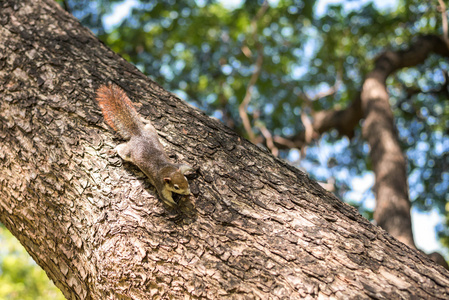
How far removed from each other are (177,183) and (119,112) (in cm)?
66

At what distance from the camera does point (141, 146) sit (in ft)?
6.83

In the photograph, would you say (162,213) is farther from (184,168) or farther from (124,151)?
(124,151)

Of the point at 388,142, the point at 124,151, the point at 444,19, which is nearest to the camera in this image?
the point at 124,151

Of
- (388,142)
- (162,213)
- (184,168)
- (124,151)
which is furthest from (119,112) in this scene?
(388,142)

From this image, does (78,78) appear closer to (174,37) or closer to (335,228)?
(335,228)

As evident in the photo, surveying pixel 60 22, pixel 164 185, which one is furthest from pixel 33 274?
pixel 164 185

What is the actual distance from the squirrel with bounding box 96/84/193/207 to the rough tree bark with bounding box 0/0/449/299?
0.19ft

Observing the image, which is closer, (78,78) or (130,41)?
(78,78)

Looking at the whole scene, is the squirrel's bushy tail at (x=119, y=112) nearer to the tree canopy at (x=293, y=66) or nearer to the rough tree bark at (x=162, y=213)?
the rough tree bark at (x=162, y=213)

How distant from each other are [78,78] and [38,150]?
56 centimetres

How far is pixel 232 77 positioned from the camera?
24.6 ft

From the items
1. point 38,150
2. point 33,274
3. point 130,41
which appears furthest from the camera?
point 33,274

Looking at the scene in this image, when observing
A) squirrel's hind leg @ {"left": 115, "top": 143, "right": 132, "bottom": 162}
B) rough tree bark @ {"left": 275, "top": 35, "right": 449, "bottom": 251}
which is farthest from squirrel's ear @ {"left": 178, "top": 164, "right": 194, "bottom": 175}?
rough tree bark @ {"left": 275, "top": 35, "right": 449, "bottom": 251}

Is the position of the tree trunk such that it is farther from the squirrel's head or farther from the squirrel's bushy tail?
the squirrel's bushy tail
